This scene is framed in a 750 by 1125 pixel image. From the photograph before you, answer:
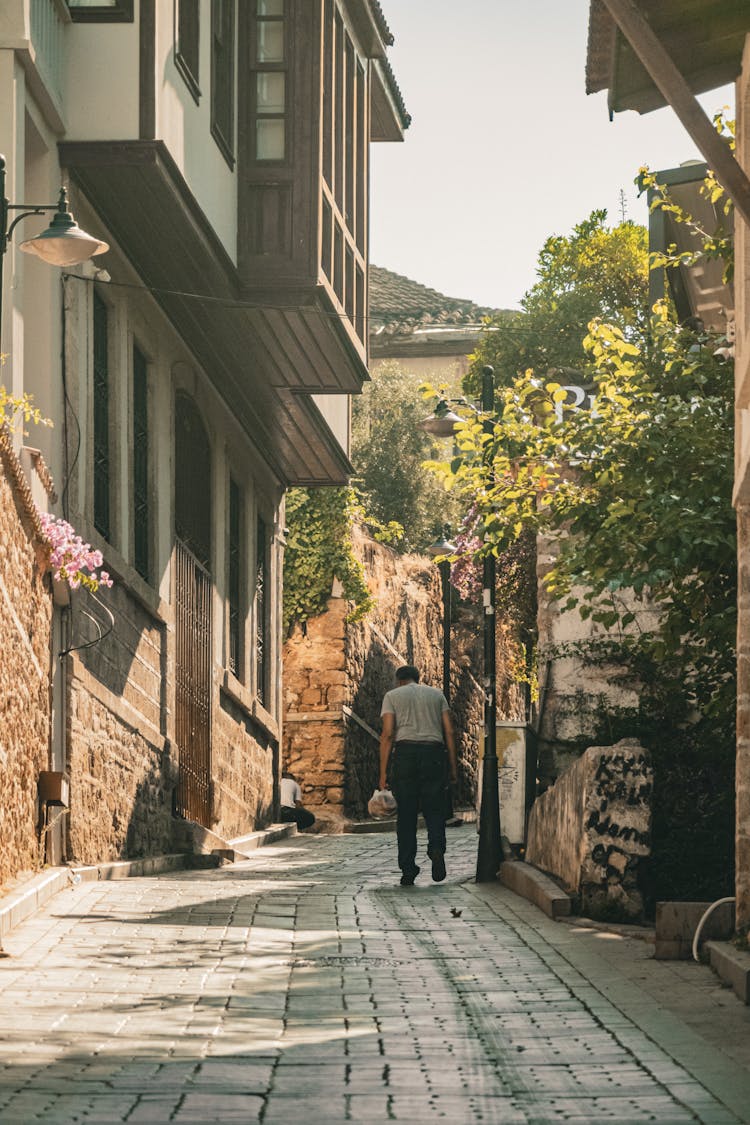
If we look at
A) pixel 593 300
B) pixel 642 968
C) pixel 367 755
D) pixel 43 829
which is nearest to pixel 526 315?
pixel 593 300

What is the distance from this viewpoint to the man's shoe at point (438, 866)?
14945mm

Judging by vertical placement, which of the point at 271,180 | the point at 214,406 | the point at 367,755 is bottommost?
A: the point at 367,755

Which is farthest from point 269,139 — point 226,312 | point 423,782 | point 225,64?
point 423,782

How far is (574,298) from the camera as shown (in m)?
31.8

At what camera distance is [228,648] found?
22672 millimetres

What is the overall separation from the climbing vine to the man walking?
43.5 ft

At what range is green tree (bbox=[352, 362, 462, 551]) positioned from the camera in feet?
123

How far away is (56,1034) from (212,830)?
45.9ft

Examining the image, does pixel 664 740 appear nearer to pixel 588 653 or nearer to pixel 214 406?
pixel 588 653

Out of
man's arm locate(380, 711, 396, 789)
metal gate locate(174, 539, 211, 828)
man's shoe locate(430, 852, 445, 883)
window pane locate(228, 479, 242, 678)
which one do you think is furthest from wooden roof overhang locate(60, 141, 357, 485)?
man's shoe locate(430, 852, 445, 883)

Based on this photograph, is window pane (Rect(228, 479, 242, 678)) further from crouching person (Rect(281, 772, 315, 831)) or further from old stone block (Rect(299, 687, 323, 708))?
old stone block (Rect(299, 687, 323, 708))

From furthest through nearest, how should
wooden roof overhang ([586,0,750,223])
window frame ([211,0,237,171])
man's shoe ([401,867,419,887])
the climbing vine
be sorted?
the climbing vine < window frame ([211,0,237,171]) < man's shoe ([401,867,419,887]) < wooden roof overhang ([586,0,750,223])

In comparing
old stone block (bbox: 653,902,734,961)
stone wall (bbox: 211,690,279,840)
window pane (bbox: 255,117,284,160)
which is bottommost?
stone wall (bbox: 211,690,279,840)

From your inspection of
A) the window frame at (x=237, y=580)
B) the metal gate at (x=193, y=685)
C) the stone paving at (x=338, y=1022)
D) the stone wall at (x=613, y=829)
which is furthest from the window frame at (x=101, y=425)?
the window frame at (x=237, y=580)
